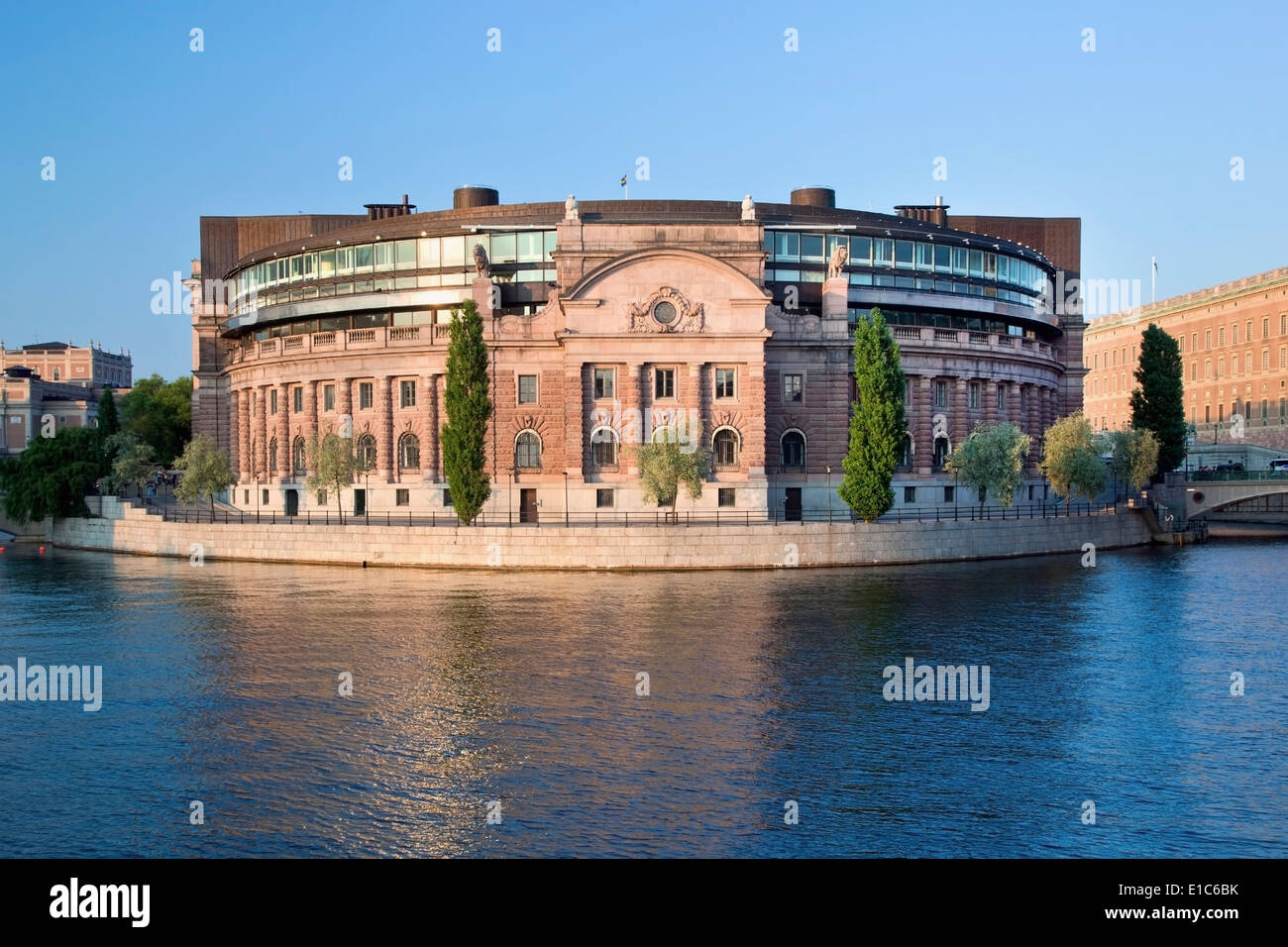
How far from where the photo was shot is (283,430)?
84.4 meters

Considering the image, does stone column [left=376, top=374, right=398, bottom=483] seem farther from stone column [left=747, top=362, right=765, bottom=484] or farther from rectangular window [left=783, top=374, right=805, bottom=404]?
rectangular window [left=783, top=374, right=805, bottom=404]

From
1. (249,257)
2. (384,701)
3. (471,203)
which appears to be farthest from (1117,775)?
(249,257)

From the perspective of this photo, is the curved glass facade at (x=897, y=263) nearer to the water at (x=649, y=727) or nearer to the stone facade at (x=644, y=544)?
the stone facade at (x=644, y=544)

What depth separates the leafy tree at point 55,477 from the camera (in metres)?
83.8

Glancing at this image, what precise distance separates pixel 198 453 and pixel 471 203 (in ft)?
91.7

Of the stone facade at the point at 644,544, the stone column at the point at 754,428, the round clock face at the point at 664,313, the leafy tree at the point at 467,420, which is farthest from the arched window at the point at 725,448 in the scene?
the leafy tree at the point at 467,420

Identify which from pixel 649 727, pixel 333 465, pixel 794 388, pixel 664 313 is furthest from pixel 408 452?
pixel 649 727

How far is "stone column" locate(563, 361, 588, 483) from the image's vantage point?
233ft

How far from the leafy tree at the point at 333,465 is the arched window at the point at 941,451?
38.3 m

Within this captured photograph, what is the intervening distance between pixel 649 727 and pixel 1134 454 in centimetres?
6205

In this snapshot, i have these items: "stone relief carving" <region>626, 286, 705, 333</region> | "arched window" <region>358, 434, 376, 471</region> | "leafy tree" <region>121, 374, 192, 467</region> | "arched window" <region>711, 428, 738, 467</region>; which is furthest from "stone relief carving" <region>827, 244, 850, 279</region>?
A: "leafy tree" <region>121, 374, 192, 467</region>

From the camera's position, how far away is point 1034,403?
299 feet
